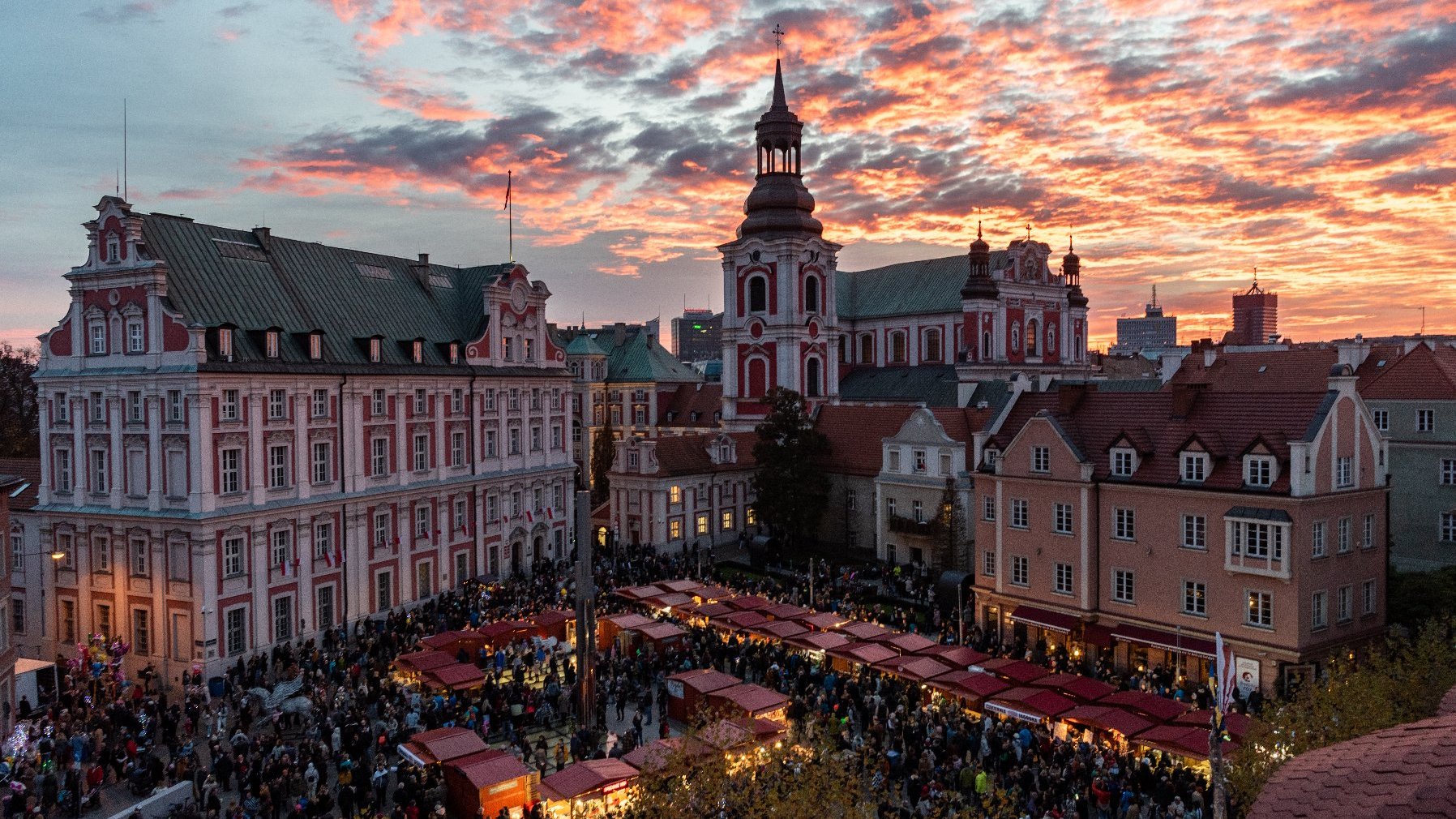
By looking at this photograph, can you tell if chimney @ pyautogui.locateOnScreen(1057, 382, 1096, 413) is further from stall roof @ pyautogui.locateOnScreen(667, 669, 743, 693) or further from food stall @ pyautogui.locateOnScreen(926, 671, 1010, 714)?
stall roof @ pyautogui.locateOnScreen(667, 669, 743, 693)

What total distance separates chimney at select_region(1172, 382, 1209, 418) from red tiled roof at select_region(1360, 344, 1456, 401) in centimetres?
2017

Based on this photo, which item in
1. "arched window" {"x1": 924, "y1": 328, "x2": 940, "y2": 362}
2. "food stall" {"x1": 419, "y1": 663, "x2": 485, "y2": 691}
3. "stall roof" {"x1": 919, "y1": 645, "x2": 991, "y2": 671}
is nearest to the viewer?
"food stall" {"x1": 419, "y1": 663, "x2": 485, "y2": 691}

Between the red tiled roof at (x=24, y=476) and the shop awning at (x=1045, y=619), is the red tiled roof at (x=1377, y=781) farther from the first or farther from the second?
the red tiled roof at (x=24, y=476)

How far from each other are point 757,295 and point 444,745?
58113 millimetres

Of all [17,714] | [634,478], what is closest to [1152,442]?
[634,478]

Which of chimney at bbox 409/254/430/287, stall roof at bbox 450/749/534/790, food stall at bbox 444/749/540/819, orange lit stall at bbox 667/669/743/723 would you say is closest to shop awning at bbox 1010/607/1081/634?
orange lit stall at bbox 667/669/743/723

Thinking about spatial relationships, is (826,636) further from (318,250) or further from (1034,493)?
(318,250)

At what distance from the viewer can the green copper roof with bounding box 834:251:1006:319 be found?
88.8 metres

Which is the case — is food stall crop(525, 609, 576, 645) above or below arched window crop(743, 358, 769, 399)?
below

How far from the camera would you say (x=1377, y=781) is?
7.02 m

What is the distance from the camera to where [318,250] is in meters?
56.3

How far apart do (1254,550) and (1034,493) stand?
952cm

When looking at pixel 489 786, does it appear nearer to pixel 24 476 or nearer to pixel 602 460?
pixel 24 476

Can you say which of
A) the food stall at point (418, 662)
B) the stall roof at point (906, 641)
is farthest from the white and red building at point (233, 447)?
the stall roof at point (906, 641)
